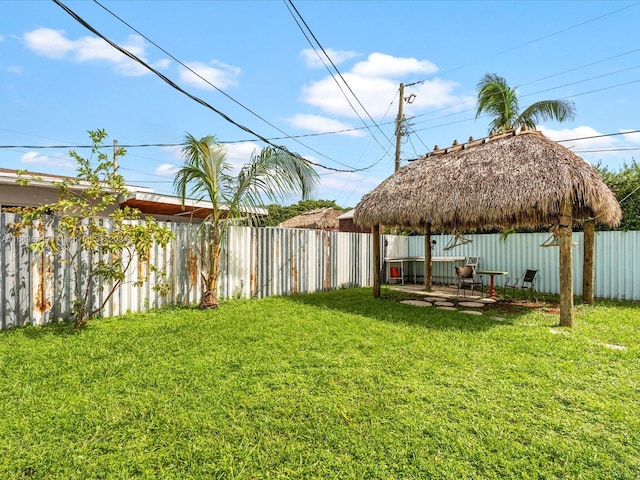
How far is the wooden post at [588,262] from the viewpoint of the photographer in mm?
8055

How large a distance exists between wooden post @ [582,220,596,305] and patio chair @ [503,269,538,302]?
3.34 feet

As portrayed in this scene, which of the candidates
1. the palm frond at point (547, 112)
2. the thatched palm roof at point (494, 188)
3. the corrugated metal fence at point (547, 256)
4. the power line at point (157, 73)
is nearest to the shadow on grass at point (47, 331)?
the power line at point (157, 73)

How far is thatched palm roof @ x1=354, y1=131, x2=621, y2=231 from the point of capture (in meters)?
6.08

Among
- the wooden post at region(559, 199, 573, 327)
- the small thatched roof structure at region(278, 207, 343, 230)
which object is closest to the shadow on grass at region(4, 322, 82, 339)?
the wooden post at region(559, 199, 573, 327)

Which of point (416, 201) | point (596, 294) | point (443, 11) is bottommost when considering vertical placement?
point (596, 294)

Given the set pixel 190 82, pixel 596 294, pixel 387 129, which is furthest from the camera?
pixel 387 129

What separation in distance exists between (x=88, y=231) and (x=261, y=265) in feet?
12.4

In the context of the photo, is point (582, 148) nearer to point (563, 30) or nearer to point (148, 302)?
point (563, 30)

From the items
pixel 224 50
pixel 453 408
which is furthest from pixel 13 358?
pixel 224 50

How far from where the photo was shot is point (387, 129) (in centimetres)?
1488

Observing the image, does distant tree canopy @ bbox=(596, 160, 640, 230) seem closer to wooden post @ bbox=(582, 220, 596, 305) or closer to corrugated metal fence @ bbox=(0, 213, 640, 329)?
corrugated metal fence @ bbox=(0, 213, 640, 329)

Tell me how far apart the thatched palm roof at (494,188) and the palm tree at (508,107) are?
16.8 ft

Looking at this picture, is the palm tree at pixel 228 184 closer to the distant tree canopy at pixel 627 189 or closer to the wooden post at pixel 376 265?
the wooden post at pixel 376 265

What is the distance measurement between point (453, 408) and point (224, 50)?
8.47m
